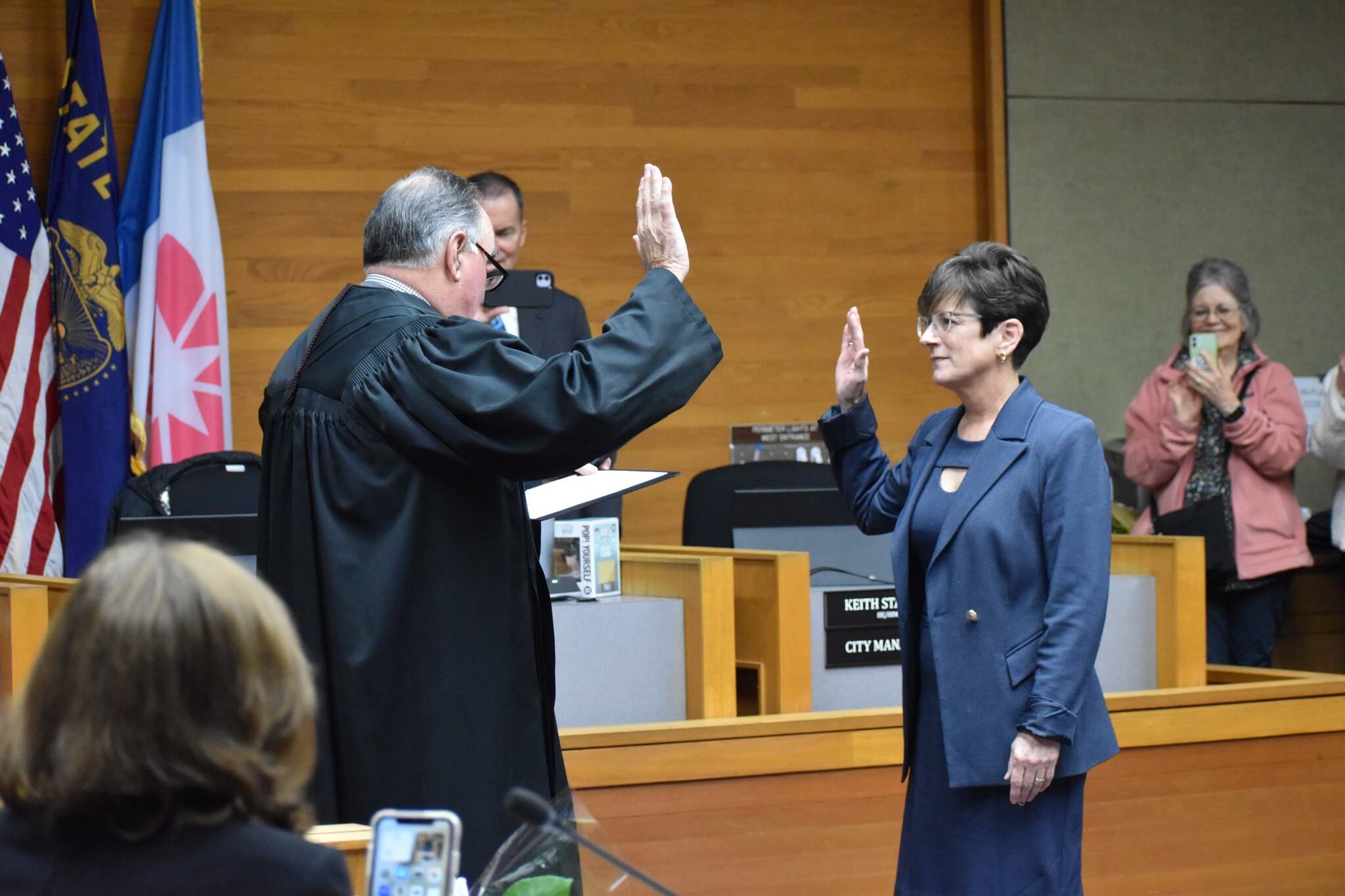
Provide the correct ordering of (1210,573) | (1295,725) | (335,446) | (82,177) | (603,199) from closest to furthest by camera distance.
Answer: (335,446)
(1295,725)
(1210,573)
(82,177)
(603,199)

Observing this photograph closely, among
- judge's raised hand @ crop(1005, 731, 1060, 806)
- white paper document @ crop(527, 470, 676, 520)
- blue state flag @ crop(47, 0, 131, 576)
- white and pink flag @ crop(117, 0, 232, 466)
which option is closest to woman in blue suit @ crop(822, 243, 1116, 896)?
judge's raised hand @ crop(1005, 731, 1060, 806)

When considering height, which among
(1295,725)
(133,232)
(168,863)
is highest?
(133,232)

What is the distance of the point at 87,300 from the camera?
461 centimetres

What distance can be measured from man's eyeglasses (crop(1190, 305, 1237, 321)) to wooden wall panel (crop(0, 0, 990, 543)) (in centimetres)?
153

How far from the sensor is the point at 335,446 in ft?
6.15

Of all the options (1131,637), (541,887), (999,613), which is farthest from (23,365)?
(541,887)

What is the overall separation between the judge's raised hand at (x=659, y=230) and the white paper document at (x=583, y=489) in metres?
0.43

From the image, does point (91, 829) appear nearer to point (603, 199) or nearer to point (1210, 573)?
point (1210, 573)

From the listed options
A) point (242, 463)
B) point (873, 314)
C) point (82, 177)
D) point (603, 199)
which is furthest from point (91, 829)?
point (873, 314)

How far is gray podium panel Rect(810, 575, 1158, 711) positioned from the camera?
10.8 ft

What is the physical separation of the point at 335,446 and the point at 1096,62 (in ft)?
15.3

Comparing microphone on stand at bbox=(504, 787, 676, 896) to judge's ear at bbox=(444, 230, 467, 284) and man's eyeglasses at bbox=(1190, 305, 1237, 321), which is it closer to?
judge's ear at bbox=(444, 230, 467, 284)

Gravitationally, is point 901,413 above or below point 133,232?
below

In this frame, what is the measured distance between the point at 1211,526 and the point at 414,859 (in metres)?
3.61
